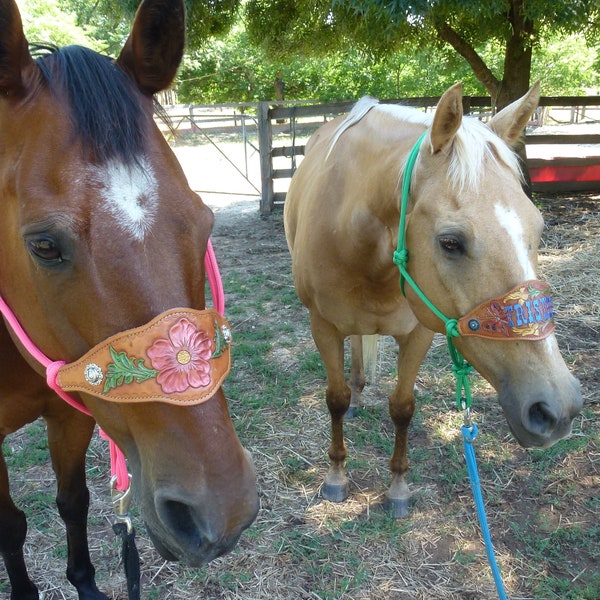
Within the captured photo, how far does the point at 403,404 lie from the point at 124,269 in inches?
80.4

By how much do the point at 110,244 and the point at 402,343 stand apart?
74.9 inches

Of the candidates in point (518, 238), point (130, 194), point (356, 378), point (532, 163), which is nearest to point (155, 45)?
point (130, 194)

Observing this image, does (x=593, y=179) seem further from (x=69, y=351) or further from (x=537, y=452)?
(x=69, y=351)

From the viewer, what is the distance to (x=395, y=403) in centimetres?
273

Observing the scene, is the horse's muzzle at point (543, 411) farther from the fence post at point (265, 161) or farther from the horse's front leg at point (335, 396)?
the fence post at point (265, 161)

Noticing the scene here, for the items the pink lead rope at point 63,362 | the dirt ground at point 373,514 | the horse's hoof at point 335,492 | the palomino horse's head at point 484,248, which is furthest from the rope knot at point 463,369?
the horse's hoof at point 335,492

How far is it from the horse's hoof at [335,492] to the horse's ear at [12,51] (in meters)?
2.38

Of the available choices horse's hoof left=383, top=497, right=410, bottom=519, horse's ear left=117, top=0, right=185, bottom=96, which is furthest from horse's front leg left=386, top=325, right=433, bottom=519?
horse's ear left=117, top=0, right=185, bottom=96

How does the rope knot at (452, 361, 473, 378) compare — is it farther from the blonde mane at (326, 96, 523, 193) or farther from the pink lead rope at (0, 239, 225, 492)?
the pink lead rope at (0, 239, 225, 492)

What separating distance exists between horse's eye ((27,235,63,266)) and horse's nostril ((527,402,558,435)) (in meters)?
Result: 1.35

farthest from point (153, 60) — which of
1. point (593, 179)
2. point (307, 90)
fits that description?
point (307, 90)

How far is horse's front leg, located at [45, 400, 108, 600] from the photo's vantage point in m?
2.02

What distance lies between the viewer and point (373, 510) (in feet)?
8.80

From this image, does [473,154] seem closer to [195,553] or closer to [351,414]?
[195,553]
